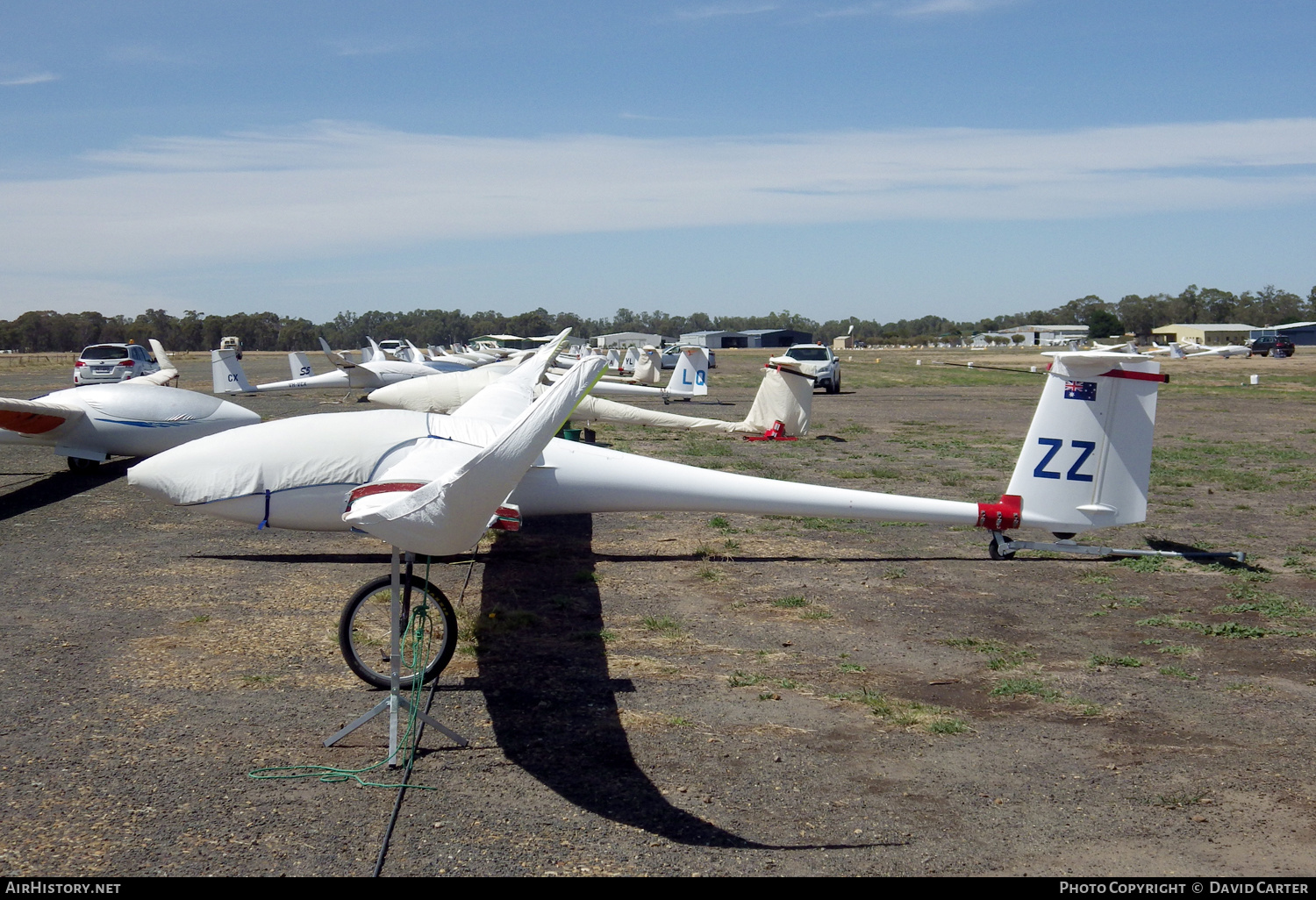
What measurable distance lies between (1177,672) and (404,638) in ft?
17.0

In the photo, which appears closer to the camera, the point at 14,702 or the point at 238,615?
the point at 14,702

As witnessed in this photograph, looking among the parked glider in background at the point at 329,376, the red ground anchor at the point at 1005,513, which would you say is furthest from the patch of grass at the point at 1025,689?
the parked glider in background at the point at 329,376

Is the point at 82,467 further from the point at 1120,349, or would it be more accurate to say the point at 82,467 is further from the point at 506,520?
the point at 1120,349

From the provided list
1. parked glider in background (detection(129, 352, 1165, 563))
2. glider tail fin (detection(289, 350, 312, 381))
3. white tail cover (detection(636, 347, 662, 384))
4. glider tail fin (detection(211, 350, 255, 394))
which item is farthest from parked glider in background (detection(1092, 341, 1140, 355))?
glider tail fin (detection(289, 350, 312, 381))

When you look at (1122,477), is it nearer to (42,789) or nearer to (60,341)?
(42,789)

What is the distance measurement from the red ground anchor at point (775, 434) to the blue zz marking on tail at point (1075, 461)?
889 centimetres

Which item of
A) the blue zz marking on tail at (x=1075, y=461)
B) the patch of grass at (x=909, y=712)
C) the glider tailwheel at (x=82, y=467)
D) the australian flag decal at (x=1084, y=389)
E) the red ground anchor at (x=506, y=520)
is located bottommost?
the patch of grass at (x=909, y=712)

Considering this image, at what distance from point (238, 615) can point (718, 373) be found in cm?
4797

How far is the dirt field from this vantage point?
407 centimetres

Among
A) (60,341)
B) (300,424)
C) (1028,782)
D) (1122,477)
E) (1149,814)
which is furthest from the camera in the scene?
(60,341)

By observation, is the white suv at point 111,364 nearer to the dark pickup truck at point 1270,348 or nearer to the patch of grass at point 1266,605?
the patch of grass at point 1266,605

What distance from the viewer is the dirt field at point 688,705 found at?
160 inches

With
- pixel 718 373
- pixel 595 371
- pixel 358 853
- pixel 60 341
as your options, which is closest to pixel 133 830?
pixel 358 853

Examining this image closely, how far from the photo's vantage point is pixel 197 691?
19.0 ft
